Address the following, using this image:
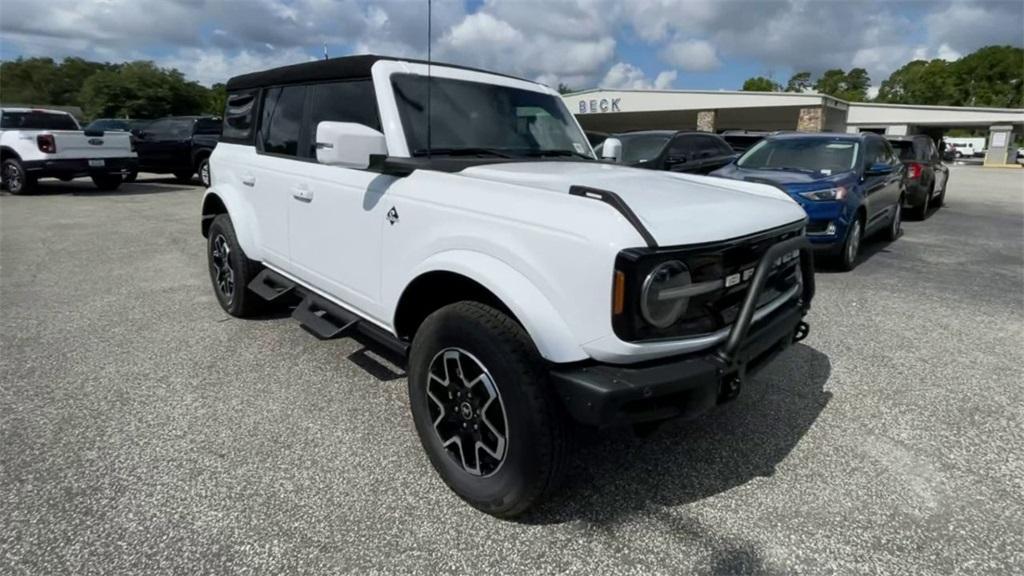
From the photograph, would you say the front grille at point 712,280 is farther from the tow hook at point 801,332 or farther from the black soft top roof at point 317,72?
the black soft top roof at point 317,72

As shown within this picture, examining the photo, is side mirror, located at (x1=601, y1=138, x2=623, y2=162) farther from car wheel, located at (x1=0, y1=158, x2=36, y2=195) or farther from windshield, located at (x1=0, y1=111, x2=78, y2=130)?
windshield, located at (x1=0, y1=111, x2=78, y2=130)

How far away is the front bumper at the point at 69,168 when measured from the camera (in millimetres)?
12742

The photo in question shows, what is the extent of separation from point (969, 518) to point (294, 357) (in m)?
3.85

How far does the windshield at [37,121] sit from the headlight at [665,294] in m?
16.2

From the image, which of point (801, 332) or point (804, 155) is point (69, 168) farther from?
point (801, 332)

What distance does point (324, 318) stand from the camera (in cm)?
360

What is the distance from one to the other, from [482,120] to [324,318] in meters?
1.51

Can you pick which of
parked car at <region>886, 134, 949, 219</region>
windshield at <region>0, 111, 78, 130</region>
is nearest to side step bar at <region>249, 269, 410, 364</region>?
parked car at <region>886, 134, 949, 219</region>

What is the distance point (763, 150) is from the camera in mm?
8266

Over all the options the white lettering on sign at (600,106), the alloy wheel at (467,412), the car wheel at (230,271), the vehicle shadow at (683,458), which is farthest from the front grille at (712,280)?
the white lettering on sign at (600,106)

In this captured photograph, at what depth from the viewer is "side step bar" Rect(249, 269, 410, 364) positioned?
10.4 ft

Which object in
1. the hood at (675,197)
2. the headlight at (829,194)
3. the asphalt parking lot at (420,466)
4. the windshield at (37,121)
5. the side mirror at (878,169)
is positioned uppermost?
the windshield at (37,121)

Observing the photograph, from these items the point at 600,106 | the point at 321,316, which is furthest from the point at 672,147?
the point at 600,106

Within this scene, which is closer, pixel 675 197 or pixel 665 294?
pixel 665 294
